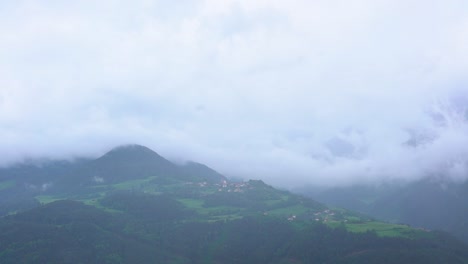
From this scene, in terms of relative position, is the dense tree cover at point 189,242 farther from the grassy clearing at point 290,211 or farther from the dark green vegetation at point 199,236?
the grassy clearing at point 290,211

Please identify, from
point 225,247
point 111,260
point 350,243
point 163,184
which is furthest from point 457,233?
point 111,260

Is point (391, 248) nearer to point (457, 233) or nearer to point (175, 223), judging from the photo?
point (175, 223)

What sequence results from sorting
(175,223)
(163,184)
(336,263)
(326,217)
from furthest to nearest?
(163,184) < (326,217) < (175,223) < (336,263)

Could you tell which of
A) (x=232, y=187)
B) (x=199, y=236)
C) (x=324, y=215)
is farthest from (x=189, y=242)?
(x=232, y=187)

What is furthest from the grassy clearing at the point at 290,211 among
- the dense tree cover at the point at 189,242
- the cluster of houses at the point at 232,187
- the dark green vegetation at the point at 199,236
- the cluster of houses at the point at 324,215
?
the cluster of houses at the point at 232,187

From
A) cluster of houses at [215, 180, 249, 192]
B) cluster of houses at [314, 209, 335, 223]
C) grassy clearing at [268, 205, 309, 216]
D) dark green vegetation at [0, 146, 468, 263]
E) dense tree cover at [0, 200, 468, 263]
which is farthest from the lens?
cluster of houses at [215, 180, 249, 192]

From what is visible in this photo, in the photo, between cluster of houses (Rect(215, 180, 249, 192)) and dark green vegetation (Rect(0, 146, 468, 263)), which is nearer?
dark green vegetation (Rect(0, 146, 468, 263))

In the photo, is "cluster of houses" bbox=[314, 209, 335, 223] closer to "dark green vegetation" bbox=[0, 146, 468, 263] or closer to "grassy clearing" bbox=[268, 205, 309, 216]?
"dark green vegetation" bbox=[0, 146, 468, 263]

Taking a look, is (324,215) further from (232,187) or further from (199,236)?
(199,236)

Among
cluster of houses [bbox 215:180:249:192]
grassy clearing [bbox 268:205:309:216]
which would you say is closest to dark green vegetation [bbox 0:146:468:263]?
grassy clearing [bbox 268:205:309:216]
